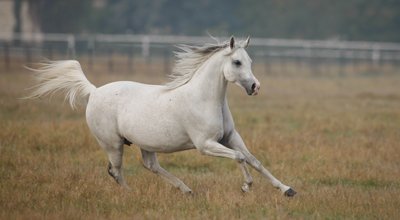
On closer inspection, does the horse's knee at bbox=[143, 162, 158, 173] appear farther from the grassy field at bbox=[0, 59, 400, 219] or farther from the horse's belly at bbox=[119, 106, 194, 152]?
the horse's belly at bbox=[119, 106, 194, 152]

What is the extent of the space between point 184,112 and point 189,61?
0.64m

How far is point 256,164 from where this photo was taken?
9.32 meters

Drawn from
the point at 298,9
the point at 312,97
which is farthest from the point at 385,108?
the point at 298,9

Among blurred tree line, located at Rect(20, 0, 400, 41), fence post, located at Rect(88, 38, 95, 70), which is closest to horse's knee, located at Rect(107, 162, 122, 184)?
fence post, located at Rect(88, 38, 95, 70)

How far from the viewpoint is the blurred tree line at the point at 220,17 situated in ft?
201

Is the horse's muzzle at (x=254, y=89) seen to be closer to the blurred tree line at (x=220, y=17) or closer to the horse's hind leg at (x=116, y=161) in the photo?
the horse's hind leg at (x=116, y=161)

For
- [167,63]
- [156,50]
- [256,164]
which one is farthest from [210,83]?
[156,50]

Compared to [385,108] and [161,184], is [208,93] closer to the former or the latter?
[161,184]

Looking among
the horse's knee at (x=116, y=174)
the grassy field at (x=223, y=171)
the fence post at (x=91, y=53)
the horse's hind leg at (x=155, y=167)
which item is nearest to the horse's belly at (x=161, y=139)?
the horse's hind leg at (x=155, y=167)

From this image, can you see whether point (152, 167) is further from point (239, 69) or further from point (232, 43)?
point (232, 43)

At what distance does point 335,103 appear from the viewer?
2266cm

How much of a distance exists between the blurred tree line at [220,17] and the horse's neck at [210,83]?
52.0 meters

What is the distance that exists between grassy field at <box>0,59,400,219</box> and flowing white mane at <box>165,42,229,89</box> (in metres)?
1.23

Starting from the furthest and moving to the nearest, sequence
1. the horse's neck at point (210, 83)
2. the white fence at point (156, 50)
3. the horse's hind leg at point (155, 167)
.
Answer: the white fence at point (156, 50) < the horse's hind leg at point (155, 167) < the horse's neck at point (210, 83)
